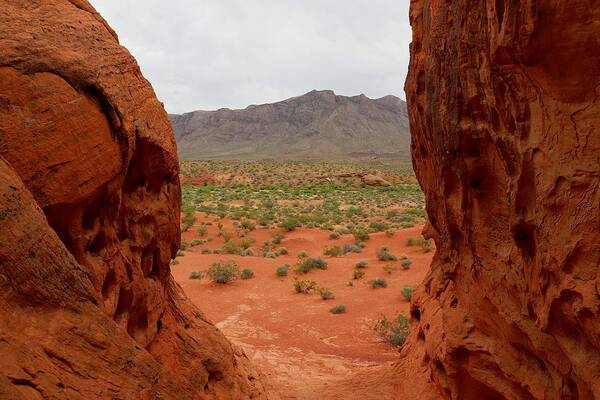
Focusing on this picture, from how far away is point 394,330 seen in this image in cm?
1097

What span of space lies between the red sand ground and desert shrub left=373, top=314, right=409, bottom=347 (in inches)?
7.1

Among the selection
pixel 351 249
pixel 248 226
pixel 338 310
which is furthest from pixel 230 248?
pixel 338 310

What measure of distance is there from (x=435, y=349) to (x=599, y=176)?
427 cm

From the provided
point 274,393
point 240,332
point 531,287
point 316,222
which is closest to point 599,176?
point 531,287

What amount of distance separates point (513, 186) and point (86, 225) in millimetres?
4496

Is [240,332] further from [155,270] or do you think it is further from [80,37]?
[80,37]

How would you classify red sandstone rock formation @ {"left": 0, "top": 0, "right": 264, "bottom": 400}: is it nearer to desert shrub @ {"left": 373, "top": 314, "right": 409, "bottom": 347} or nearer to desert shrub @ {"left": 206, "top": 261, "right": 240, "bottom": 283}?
desert shrub @ {"left": 373, "top": 314, "right": 409, "bottom": 347}

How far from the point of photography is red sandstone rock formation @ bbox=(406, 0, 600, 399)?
362 cm

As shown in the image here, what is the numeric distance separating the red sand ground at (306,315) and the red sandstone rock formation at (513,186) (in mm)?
2870

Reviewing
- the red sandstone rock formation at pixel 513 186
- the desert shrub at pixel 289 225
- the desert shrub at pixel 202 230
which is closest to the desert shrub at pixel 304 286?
the red sandstone rock formation at pixel 513 186

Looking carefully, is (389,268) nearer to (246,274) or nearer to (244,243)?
(246,274)

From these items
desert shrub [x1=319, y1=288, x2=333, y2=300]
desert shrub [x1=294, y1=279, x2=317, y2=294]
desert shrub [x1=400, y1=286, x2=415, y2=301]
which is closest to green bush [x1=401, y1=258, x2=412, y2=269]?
desert shrub [x1=400, y1=286, x2=415, y2=301]

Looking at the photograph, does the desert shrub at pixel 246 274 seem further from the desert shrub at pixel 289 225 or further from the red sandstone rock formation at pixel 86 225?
the red sandstone rock formation at pixel 86 225

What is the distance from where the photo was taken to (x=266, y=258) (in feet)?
64.1
